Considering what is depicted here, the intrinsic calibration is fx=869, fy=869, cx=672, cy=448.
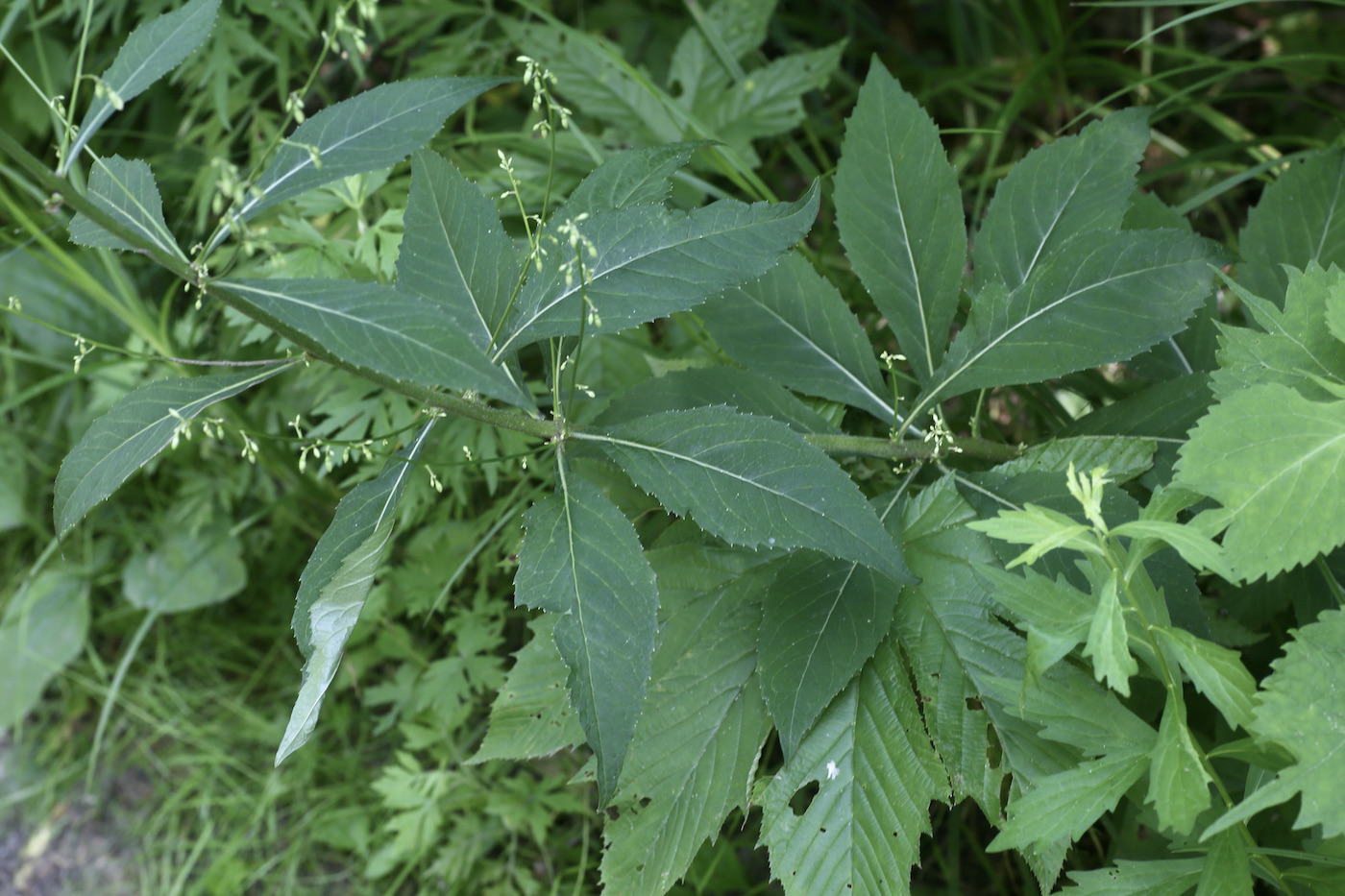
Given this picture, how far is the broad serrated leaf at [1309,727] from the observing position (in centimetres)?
90

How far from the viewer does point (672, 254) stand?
1112 mm

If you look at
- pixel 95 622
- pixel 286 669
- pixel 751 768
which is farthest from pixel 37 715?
pixel 751 768

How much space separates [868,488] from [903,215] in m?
0.49

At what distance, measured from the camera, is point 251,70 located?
230 centimetres

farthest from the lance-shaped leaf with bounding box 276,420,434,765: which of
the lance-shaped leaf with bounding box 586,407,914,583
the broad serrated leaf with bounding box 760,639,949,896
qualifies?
the broad serrated leaf with bounding box 760,639,949,896

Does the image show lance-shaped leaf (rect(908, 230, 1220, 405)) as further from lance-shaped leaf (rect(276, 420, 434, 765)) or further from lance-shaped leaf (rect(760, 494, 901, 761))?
lance-shaped leaf (rect(276, 420, 434, 765))

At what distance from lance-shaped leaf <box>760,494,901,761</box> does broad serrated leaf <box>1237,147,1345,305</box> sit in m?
0.87

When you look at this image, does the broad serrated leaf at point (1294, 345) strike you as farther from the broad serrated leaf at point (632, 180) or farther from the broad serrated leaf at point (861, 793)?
the broad serrated leaf at point (632, 180)

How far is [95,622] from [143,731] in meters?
0.36

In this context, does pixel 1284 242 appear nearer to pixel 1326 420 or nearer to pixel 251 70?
pixel 1326 420

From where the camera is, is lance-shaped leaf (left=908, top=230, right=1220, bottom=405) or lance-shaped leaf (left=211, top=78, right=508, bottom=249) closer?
lance-shaped leaf (left=211, top=78, right=508, bottom=249)

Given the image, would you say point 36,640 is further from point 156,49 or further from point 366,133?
point 366,133

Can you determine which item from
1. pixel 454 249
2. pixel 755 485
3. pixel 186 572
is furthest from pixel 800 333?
pixel 186 572

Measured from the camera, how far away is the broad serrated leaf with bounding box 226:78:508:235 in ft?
3.32
